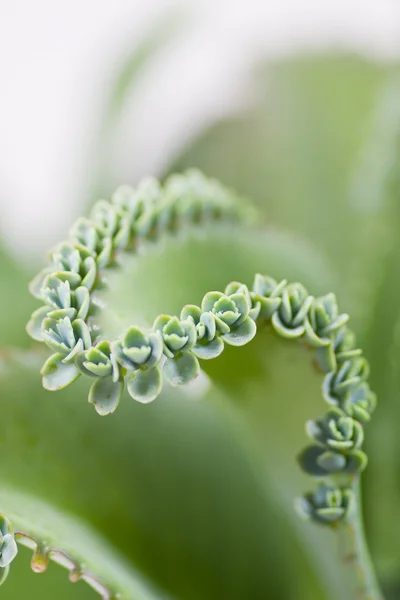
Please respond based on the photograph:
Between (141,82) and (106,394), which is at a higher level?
(141,82)

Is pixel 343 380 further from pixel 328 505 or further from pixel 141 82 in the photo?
pixel 141 82

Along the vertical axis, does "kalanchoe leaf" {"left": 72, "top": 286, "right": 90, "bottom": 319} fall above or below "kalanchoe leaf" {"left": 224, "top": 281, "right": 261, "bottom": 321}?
below

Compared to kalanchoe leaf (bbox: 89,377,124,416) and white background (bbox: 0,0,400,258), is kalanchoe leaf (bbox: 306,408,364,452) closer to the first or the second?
kalanchoe leaf (bbox: 89,377,124,416)

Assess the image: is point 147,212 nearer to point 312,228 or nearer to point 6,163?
point 312,228

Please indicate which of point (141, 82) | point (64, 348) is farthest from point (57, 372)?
point (141, 82)

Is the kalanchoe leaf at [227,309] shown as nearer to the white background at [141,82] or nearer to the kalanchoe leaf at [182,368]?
the kalanchoe leaf at [182,368]

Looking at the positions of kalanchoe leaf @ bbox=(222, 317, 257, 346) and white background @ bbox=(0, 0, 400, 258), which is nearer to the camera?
kalanchoe leaf @ bbox=(222, 317, 257, 346)

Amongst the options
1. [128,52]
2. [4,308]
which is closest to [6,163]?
[128,52]

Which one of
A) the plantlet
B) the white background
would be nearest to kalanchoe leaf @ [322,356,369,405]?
the plantlet

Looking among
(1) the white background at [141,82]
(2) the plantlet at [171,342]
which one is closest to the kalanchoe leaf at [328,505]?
(2) the plantlet at [171,342]
